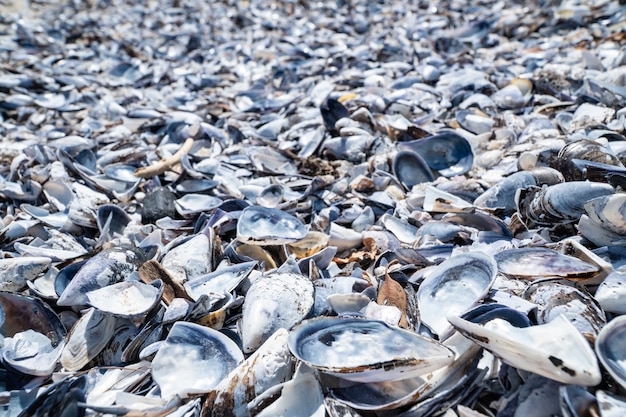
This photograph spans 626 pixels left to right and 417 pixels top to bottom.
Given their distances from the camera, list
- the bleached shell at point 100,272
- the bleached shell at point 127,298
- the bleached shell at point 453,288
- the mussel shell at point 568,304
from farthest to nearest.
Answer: the bleached shell at point 100,272 < the bleached shell at point 127,298 < the bleached shell at point 453,288 < the mussel shell at point 568,304

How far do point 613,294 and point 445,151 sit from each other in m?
1.73

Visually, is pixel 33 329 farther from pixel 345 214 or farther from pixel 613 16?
pixel 613 16

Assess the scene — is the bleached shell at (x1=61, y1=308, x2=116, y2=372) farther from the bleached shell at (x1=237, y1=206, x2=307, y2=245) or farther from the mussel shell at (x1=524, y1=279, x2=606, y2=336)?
the mussel shell at (x1=524, y1=279, x2=606, y2=336)

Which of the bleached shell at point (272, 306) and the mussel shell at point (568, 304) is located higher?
the mussel shell at point (568, 304)

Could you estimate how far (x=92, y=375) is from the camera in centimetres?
162

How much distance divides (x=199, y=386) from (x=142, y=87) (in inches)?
217

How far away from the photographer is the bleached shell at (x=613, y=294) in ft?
4.80

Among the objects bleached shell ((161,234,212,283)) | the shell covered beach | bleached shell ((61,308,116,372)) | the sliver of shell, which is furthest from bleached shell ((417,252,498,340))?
bleached shell ((61,308,116,372))

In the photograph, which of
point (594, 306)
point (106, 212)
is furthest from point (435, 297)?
point (106, 212)

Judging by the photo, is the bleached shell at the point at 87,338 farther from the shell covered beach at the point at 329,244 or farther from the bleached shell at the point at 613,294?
the bleached shell at the point at 613,294

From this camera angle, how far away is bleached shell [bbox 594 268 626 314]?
4.80 feet

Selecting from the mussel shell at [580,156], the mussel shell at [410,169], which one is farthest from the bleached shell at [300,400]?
the mussel shell at [410,169]

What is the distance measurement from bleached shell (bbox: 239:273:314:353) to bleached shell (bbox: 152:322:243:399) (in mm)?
85

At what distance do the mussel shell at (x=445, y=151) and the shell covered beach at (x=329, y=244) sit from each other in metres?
0.02
